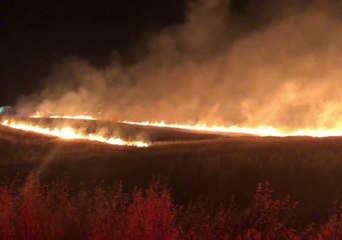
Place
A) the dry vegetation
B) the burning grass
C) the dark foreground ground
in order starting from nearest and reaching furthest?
the burning grass, the dry vegetation, the dark foreground ground

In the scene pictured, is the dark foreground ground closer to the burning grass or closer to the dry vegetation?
the dry vegetation

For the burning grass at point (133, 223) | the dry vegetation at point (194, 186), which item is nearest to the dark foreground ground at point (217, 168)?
the dry vegetation at point (194, 186)

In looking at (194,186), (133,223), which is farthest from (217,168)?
(133,223)

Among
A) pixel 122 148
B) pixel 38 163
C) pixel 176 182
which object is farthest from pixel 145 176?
pixel 122 148

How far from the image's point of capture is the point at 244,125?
43562 millimetres

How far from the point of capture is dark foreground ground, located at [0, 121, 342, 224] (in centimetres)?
1587

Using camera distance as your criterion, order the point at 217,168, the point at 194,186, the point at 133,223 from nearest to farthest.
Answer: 1. the point at 133,223
2. the point at 194,186
3. the point at 217,168

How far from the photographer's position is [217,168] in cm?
1842

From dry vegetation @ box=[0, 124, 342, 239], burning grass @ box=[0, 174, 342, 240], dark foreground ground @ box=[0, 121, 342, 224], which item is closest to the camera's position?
burning grass @ box=[0, 174, 342, 240]

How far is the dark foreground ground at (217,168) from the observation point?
15867mm

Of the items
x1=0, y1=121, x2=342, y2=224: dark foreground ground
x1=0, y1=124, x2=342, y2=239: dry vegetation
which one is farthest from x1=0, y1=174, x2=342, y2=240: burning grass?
x1=0, y1=121, x2=342, y2=224: dark foreground ground

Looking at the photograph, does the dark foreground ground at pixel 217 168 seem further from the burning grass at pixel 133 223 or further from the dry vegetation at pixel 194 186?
the burning grass at pixel 133 223

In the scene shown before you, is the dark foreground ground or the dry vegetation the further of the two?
the dark foreground ground

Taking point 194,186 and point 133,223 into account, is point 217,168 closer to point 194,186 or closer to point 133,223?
point 194,186
